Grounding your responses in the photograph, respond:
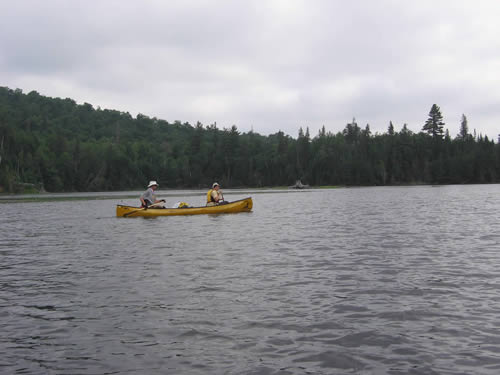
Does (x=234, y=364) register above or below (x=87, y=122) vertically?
below

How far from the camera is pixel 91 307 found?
10133mm

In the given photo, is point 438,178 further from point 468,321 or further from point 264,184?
point 468,321

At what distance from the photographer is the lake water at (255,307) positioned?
7.25m

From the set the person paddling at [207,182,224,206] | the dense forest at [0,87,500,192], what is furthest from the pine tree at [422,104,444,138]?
the person paddling at [207,182,224,206]

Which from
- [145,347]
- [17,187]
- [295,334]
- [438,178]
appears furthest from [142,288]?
[438,178]

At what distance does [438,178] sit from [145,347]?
14710cm

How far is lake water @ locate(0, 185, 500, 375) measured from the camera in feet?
23.8

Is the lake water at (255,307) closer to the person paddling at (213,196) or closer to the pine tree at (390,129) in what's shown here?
the person paddling at (213,196)

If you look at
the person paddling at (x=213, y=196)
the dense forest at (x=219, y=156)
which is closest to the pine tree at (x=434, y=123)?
the dense forest at (x=219, y=156)

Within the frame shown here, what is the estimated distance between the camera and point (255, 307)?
983 cm

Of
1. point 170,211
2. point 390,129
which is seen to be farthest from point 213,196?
point 390,129

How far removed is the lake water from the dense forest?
108534 mm

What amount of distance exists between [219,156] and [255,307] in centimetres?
15196

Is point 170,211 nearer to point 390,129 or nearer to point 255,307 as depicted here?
point 255,307
